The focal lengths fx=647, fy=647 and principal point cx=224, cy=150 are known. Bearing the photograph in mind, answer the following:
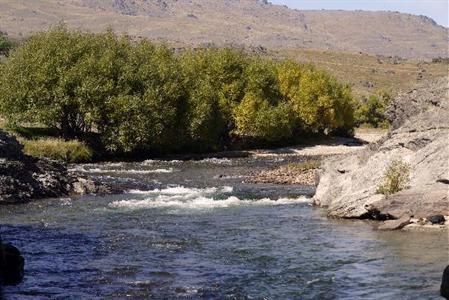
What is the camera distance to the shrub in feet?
205

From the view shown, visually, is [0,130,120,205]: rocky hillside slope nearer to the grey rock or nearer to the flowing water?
the flowing water

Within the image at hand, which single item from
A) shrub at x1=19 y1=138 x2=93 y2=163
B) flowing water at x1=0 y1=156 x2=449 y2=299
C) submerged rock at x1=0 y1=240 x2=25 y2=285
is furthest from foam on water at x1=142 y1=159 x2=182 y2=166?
submerged rock at x1=0 y1=240 x2=25 y2=285

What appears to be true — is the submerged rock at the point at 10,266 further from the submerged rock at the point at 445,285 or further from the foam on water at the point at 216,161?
the foam on water at the point at 216,161

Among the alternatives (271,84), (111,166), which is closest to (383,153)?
(111,166)

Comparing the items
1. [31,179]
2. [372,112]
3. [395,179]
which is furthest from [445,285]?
[372,112]

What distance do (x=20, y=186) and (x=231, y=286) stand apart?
23645mm

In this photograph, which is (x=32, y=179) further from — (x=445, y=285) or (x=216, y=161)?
(x=216, y=161)

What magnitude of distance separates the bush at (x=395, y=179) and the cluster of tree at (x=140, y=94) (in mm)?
41467

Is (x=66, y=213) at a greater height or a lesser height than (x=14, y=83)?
lesser

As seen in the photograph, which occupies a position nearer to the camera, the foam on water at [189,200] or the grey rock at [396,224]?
the grey rock at [396,224]

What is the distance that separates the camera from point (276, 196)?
42.7 m

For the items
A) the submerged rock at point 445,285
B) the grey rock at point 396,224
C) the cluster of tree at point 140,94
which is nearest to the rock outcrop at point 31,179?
the grey rock at point 396,224

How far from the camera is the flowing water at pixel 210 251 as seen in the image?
20203 mm

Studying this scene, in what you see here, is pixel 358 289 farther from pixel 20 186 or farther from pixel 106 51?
pixel 106 51
